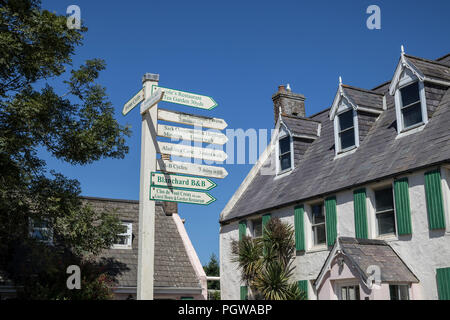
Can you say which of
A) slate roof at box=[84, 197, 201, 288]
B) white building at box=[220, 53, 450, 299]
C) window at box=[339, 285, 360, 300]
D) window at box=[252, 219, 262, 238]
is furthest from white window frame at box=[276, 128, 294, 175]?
window at box=[339, 285, 360, 300]

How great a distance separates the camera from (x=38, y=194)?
14.8m

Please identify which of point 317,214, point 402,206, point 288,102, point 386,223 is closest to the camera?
point 402,206

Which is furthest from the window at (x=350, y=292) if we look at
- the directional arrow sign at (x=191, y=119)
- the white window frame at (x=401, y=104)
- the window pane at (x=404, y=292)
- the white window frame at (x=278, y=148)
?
the directional arrow sign at (x=191, y=119)

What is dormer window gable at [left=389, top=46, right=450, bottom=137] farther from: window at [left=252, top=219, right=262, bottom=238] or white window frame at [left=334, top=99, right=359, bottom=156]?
window at [left=252, top=219, right=262, bottom=238]

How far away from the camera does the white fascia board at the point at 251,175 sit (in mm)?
21317

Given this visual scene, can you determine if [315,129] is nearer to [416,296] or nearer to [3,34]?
[416,296]

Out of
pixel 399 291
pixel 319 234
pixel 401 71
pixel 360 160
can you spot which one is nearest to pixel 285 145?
pixel 360 160

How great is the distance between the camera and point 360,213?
14961mm

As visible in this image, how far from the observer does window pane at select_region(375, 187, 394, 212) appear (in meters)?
14.5

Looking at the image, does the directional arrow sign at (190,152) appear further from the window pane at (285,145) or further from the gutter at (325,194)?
the window pane at (285,145)

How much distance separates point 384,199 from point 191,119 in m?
8.50

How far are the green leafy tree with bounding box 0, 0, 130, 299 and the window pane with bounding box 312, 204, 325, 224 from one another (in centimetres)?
652

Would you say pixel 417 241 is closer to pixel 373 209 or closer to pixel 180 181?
pixel 373 209
